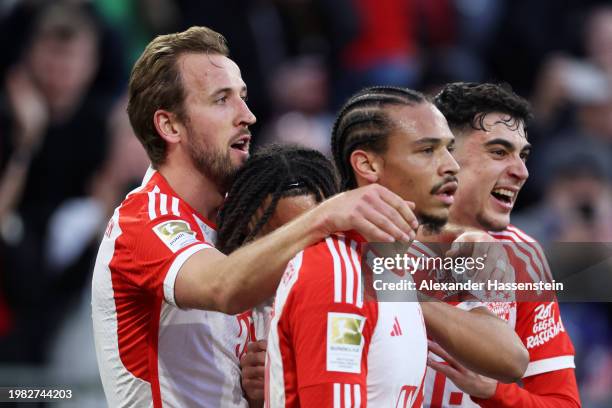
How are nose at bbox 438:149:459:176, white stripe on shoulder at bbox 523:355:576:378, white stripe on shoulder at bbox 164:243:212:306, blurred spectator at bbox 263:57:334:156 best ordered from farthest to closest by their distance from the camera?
blurred spectator at bbox 263:57:334:156 → white stripe on shoulder at bbox 523:355:576:378 → white stripe on shoulder at bbox 164:243:212:306 → nose at bbox 438:149:459:176

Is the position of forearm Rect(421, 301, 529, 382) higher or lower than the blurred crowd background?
lower

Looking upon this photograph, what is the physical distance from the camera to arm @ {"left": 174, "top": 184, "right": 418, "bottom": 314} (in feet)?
11.2

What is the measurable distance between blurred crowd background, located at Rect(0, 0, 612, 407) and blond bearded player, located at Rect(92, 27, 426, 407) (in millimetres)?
2630

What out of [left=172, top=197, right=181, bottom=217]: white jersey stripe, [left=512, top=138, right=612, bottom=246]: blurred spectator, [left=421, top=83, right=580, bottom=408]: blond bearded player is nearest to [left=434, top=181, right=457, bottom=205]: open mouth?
[left=421, top=83, right=580, bottom=408]: blond bearded player

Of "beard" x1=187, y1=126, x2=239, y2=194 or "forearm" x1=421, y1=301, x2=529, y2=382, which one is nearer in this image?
"forearm" x1=421, y1=301, x2=529, y2=382

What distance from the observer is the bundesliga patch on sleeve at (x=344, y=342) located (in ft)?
10.7

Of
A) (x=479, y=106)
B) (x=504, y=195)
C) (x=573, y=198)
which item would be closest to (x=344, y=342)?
(x=504, y=195)

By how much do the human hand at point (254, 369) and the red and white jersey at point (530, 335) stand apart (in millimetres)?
761

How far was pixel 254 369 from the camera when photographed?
410 centimetres

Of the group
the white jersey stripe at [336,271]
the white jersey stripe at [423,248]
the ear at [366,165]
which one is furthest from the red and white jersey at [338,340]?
the white jersey stripe at [423,248]

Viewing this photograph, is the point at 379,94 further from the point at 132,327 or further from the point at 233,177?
the point at 132,327

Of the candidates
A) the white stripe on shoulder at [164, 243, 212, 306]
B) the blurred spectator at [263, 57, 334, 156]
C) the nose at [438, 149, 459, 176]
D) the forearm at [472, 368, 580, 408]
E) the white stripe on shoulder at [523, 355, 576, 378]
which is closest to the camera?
the nose at [438, 149, 459, 176]

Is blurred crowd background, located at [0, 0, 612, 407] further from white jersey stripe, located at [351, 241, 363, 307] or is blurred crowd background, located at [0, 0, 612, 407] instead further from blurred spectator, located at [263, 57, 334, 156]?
white jersey stripe, located at [351, 241, 363, 307]

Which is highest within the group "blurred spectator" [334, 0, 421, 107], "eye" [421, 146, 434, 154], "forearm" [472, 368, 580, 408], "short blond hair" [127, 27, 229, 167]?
"blurred spectator" [334, 0, 421, 107]
